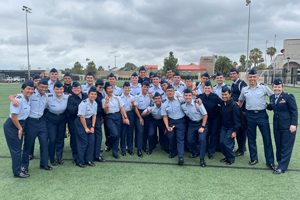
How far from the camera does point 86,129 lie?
419 centimetres

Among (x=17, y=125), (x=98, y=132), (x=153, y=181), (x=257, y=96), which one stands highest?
(x=257, y=96)

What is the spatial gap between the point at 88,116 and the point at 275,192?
3450mm

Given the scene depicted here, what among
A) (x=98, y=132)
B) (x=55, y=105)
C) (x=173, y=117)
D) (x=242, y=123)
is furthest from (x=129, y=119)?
(x=242, y=123)

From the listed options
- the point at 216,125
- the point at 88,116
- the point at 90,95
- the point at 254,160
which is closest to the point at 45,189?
the point at 88,116

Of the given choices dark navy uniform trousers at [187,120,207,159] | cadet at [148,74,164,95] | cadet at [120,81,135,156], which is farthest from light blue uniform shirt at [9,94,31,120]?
dark navy uniform trousers at [187,120,207,159]

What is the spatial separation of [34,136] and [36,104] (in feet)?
1.90

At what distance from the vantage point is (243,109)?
4.86 m

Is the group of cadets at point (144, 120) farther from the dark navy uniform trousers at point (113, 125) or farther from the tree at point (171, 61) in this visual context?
the tree at point (171, 61)

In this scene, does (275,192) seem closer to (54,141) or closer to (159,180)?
(159,180)

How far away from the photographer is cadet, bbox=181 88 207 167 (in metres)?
4.40

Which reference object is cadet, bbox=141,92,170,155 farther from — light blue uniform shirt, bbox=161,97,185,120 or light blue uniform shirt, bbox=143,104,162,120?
light blue uniform shirt, bbox=161,97,185,120

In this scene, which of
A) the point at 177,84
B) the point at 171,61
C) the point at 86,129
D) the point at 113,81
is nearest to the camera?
the point at 86,129

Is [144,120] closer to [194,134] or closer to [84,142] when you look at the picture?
[194,134]

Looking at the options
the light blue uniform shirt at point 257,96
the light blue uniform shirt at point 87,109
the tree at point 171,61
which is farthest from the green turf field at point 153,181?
the tree at point 171,61
